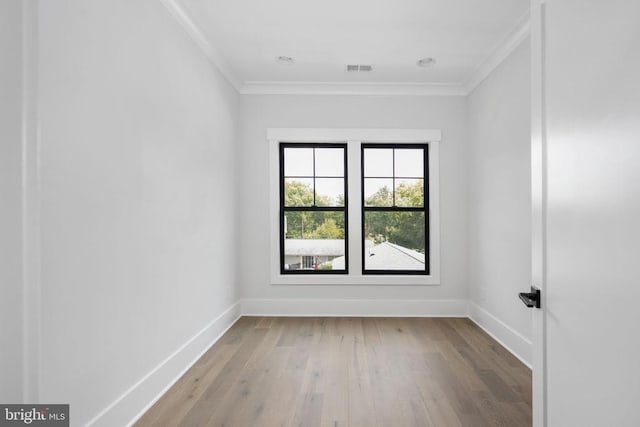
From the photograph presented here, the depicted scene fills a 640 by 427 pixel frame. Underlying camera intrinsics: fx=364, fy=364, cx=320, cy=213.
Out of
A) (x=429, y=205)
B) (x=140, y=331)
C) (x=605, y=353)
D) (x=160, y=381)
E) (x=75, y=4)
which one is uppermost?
(x=75, y=4)

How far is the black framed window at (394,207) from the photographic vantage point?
443 centimetres

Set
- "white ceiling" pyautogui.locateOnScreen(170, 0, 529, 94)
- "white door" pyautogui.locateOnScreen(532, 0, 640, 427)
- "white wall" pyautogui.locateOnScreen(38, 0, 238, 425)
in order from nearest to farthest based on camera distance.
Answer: "white door" pyautogui.locateOnScreen(532, 0, 640, 427) → "white wall" pyautogui.locateOnScreen(38, 0, 238, 425) → "white ceiling" pyautogui.locateOnScreen(170, 0, 529, 94)

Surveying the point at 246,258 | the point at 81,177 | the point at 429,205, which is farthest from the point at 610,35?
the point at 246,258

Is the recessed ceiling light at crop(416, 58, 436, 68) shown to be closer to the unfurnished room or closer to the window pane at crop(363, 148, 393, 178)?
the unfurnished room

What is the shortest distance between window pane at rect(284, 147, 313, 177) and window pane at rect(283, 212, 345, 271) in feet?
1.65

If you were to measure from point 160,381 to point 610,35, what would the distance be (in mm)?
2789

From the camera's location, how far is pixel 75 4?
1654 millimetres

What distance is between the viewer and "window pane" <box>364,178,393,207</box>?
443 cm

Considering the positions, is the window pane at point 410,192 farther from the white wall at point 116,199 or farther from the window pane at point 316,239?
the white wall at point 116,199

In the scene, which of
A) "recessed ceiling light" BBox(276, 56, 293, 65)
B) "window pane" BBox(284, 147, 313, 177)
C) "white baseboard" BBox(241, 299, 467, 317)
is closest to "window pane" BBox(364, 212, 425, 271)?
"white baseboard" BBox(241, 299, 467, 317)

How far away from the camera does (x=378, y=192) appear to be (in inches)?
175

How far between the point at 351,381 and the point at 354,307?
171 cm

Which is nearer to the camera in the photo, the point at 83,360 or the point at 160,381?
the point at 83,360

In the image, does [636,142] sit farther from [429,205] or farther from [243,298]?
[243,298]
